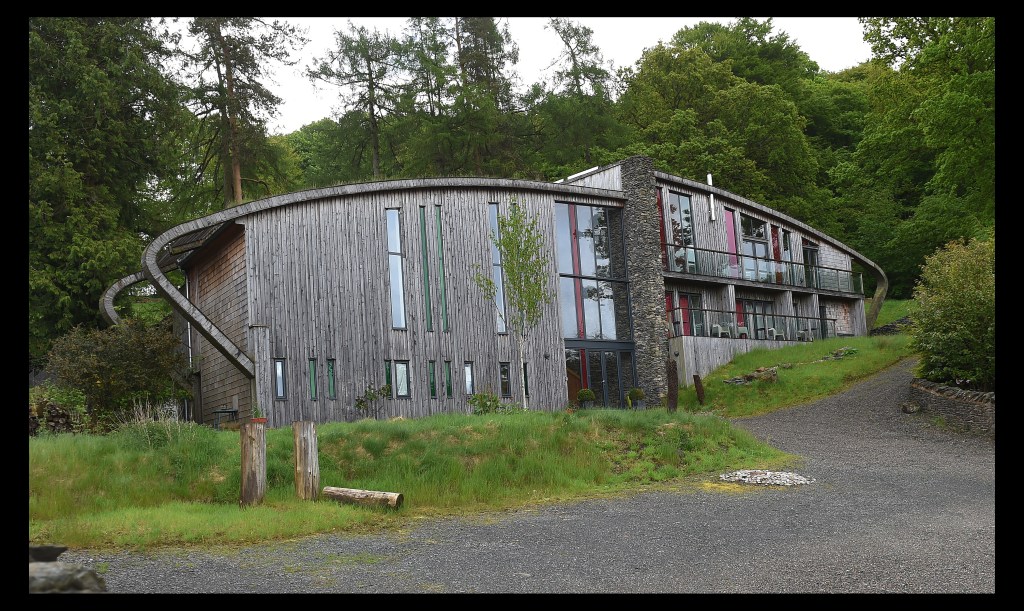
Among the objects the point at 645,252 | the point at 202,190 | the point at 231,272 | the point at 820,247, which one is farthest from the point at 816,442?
the point at 202,190

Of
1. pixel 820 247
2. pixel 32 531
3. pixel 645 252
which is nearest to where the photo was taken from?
pixel 32 531

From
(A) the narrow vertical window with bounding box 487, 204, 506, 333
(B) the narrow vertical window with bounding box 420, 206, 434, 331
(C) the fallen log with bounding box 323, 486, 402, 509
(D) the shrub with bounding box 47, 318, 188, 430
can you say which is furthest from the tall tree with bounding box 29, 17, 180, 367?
(C) the fallen log with bounding box 323, 486, 402, 509

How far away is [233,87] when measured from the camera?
3372cm

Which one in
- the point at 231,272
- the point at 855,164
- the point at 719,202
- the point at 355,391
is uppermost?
the point at 855,164

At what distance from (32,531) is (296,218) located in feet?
40.1

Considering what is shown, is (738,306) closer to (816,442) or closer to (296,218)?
(816,442)

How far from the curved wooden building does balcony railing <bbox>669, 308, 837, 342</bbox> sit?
11 cm

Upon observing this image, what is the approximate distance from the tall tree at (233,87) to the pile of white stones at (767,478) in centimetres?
2453

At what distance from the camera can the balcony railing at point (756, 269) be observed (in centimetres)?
3061

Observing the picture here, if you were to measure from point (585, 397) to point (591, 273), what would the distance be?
4.61m

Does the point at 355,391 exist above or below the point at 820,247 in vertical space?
below

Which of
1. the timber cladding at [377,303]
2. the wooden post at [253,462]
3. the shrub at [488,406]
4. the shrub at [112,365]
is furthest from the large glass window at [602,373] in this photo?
the wooden post at [253,462]

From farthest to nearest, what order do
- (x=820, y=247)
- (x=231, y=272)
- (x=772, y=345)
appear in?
(x=820, y=247) → (x=772, y=345) → (x=231, y=272)

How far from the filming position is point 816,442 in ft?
60.5
